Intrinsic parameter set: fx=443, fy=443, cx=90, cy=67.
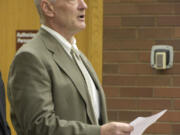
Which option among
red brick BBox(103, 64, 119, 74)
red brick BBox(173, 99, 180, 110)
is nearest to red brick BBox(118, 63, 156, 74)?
red brick BBox(103, 64, 119, 74)

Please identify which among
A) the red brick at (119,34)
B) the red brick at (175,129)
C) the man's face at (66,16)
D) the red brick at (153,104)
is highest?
the man's face at (66,16)

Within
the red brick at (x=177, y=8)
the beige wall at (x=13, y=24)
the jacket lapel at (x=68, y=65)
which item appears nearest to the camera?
the jacket lapel at (x=68, y=65)

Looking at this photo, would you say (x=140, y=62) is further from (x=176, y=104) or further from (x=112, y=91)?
(x=176, y=104)

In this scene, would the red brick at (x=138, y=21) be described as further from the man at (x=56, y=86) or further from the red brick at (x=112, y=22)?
the man at (x=56, y=86)

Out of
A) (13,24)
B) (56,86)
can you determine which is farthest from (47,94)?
(13,24)

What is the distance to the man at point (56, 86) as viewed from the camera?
1.92 meters

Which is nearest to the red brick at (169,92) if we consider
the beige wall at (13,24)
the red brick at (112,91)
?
the red brick at (112,91)

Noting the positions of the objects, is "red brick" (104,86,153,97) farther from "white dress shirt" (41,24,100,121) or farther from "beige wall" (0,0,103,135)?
"white dress shirt" (41,24,100,121)

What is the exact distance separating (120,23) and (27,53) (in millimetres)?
2303

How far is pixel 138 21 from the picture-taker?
4.17 meters

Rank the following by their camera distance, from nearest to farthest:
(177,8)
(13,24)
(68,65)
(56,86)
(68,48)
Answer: (56,86) < (68,65) < (68,48) < (177,8) < (13,24)

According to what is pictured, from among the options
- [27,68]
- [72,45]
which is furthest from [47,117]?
[72,45]

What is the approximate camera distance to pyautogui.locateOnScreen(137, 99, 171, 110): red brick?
4.13 metres

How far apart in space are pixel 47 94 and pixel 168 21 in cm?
244
